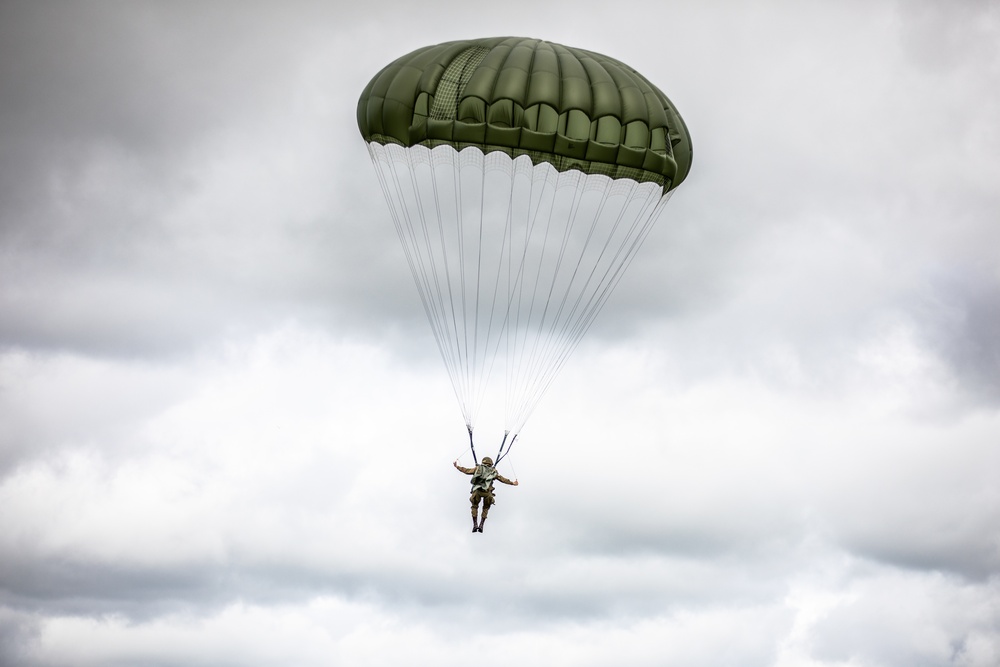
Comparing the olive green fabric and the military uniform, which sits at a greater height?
the olive green fabric

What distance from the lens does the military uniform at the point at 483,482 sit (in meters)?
45.2

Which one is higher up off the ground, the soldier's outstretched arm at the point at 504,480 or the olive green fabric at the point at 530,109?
the olive green fabric at the point at 530,109

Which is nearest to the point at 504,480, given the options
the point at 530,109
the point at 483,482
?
the point at 483,482

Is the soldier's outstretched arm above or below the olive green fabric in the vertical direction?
below

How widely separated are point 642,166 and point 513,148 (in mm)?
3934

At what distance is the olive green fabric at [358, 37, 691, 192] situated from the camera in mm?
44438

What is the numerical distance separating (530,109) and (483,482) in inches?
437

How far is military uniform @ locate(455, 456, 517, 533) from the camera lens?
4525cm

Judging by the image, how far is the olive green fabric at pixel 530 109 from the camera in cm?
4444

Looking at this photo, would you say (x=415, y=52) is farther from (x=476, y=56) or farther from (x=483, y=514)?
(x=483, y=514)

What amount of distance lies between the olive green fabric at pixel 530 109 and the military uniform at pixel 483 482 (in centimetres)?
926

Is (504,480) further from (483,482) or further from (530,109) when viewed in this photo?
(530,109)

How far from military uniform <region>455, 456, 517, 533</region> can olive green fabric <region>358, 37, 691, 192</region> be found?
9263 mm

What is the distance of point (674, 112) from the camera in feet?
156
